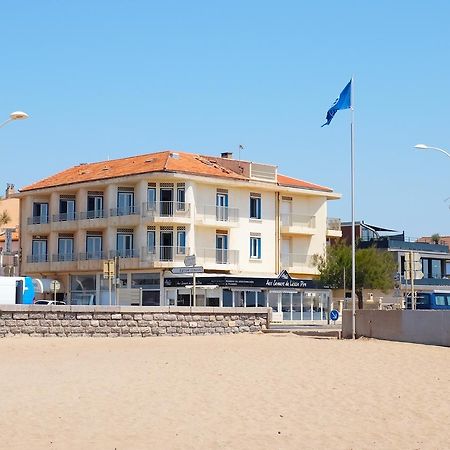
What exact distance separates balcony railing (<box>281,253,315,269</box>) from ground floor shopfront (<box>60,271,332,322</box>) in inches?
101


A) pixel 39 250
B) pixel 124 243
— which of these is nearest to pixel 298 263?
pixel 124 243

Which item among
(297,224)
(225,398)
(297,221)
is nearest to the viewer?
(225,398)

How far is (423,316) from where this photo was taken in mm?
29938

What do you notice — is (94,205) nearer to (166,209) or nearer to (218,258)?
(166,209)

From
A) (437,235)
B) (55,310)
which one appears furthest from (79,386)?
(437,235)

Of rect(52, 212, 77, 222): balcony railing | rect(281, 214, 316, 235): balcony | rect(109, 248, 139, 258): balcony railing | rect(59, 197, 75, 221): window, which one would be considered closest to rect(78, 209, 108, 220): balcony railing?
rect(52, 212, 77, 222): balcony railing

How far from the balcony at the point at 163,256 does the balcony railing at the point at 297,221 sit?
1000cm

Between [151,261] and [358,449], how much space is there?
158ft

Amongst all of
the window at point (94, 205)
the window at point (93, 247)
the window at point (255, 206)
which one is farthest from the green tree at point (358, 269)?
the window at point (94, 205)

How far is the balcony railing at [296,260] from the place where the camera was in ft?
219

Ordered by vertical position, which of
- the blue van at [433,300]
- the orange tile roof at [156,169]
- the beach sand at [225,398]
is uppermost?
the orange tile roof at [156,169]

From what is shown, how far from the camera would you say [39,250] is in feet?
220

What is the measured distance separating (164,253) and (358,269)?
52.5 ft

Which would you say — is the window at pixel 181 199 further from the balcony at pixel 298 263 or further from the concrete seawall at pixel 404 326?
the concrete seawall at pixel 404 326
